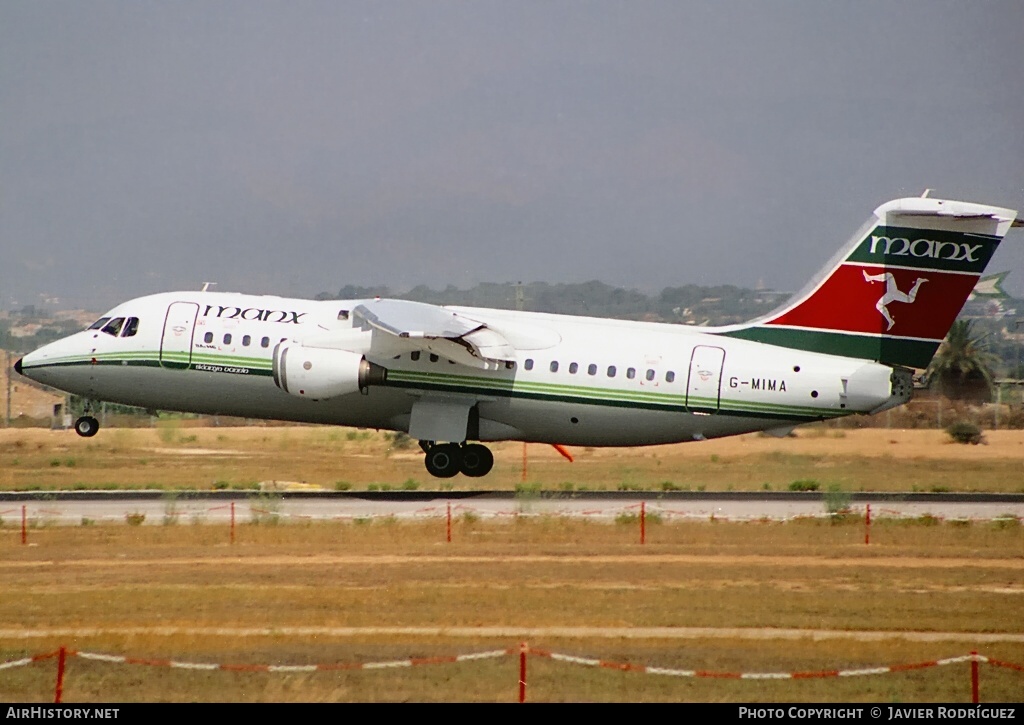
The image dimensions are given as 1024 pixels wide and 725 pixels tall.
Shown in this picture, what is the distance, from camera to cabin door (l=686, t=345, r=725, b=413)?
27812 millimetres

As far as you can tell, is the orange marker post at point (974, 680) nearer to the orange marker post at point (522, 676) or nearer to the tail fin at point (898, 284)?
the orange marker post at point (522, 676)

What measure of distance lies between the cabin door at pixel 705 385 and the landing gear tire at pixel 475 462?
4.99 m

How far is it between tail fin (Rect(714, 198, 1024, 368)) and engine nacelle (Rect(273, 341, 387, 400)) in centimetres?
852

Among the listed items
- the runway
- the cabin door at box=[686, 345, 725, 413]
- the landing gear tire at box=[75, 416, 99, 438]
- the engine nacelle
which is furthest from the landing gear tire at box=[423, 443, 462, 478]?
the landing gear tire at box=[75, 416, 99, 438]

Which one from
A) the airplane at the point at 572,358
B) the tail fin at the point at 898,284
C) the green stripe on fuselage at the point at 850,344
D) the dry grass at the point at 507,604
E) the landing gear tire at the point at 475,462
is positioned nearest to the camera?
the dry grass at the point at 507,604

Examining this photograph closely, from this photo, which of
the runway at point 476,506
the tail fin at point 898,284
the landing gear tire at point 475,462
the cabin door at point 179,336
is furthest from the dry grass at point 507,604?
the cabin door at point 179,336

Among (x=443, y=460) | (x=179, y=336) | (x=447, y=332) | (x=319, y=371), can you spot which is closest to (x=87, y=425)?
(x=179, y=336)

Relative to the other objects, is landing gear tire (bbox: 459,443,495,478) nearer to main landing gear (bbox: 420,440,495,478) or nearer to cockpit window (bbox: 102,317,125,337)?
main landing gear (bbox: 420,440,495,478)

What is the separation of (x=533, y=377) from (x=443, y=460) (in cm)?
306

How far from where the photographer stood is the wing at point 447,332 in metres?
27.3

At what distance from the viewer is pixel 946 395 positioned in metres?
68.2
